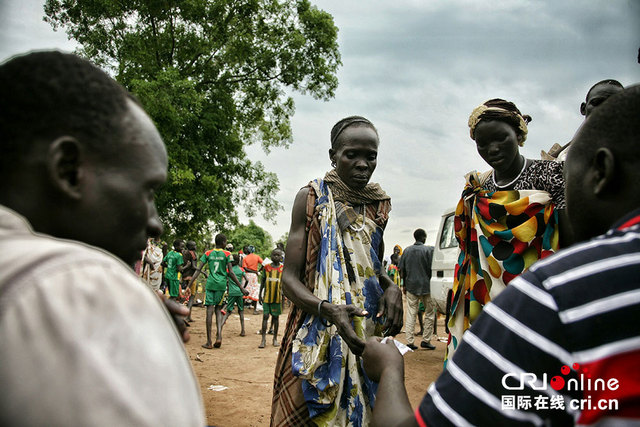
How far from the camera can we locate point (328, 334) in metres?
2.16

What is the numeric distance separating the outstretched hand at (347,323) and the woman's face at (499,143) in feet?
4.20

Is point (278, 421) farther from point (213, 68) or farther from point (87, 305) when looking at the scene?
point (213, 68)

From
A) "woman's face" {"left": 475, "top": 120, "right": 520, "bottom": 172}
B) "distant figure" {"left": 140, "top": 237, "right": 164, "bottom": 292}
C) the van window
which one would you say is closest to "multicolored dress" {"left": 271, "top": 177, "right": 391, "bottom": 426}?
"woman's face" {"left": 475, "top": 120, "right": 520, "bottom": 172}

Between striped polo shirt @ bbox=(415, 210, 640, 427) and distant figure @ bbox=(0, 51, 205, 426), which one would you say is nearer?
distant figure @ bbox=(0, 51, 205, 426)

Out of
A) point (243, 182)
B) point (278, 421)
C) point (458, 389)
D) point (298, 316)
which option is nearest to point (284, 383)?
point (278, 421)

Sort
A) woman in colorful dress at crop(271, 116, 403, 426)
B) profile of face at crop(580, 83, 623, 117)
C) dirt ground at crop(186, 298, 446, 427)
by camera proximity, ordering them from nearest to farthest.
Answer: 1. woman in colorful dress at crop(271, 116, 403, 426)
2. profile of face at crop(580, 83, 623, 117)
3. dirt ground at crop(186, 298, 446, 427)

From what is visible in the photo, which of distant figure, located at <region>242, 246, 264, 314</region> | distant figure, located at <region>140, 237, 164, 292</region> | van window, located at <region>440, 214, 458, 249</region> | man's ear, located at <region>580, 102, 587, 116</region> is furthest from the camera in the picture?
distant figure, located at <region>242, 246, 264, 314</region>

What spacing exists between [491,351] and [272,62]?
16813 mm

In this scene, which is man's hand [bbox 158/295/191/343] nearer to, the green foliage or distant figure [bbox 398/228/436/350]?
distant figure [bbox 398/228/436/350]

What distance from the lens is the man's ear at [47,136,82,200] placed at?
71cm

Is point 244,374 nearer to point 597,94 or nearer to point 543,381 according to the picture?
point 597,94

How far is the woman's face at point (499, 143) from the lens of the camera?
2.47m

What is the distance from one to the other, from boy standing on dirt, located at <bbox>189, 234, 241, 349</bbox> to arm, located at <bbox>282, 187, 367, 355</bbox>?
6526 mm

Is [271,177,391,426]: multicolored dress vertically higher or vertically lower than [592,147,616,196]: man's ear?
lower
